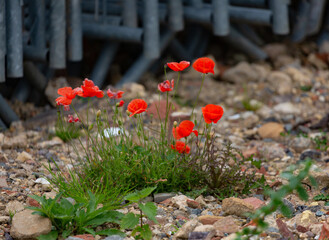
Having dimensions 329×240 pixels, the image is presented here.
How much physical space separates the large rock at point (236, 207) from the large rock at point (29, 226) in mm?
892

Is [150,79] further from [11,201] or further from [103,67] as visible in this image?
[11,201]

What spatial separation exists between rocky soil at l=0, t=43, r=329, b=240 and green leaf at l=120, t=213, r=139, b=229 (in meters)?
0.10

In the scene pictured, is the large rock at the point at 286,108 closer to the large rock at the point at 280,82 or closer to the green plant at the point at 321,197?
the large rock at the point at 280,82

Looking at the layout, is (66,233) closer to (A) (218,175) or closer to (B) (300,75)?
(A) (218,175)

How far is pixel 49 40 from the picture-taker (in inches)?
177

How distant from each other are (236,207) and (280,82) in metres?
3.14

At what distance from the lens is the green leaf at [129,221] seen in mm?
2326

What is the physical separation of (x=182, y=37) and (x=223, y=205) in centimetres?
430

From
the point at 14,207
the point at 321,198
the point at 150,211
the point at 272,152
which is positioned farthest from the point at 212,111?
the point at 272,152

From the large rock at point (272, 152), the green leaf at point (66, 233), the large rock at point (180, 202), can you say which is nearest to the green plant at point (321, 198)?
the large rock at point (180, 202)

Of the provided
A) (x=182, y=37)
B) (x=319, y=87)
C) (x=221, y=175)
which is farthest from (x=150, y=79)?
(x=221, y=175)

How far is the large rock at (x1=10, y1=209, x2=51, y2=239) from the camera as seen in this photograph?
7.66ft

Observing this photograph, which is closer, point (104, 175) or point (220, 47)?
point (104, 175)

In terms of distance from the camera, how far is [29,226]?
2359 mm
